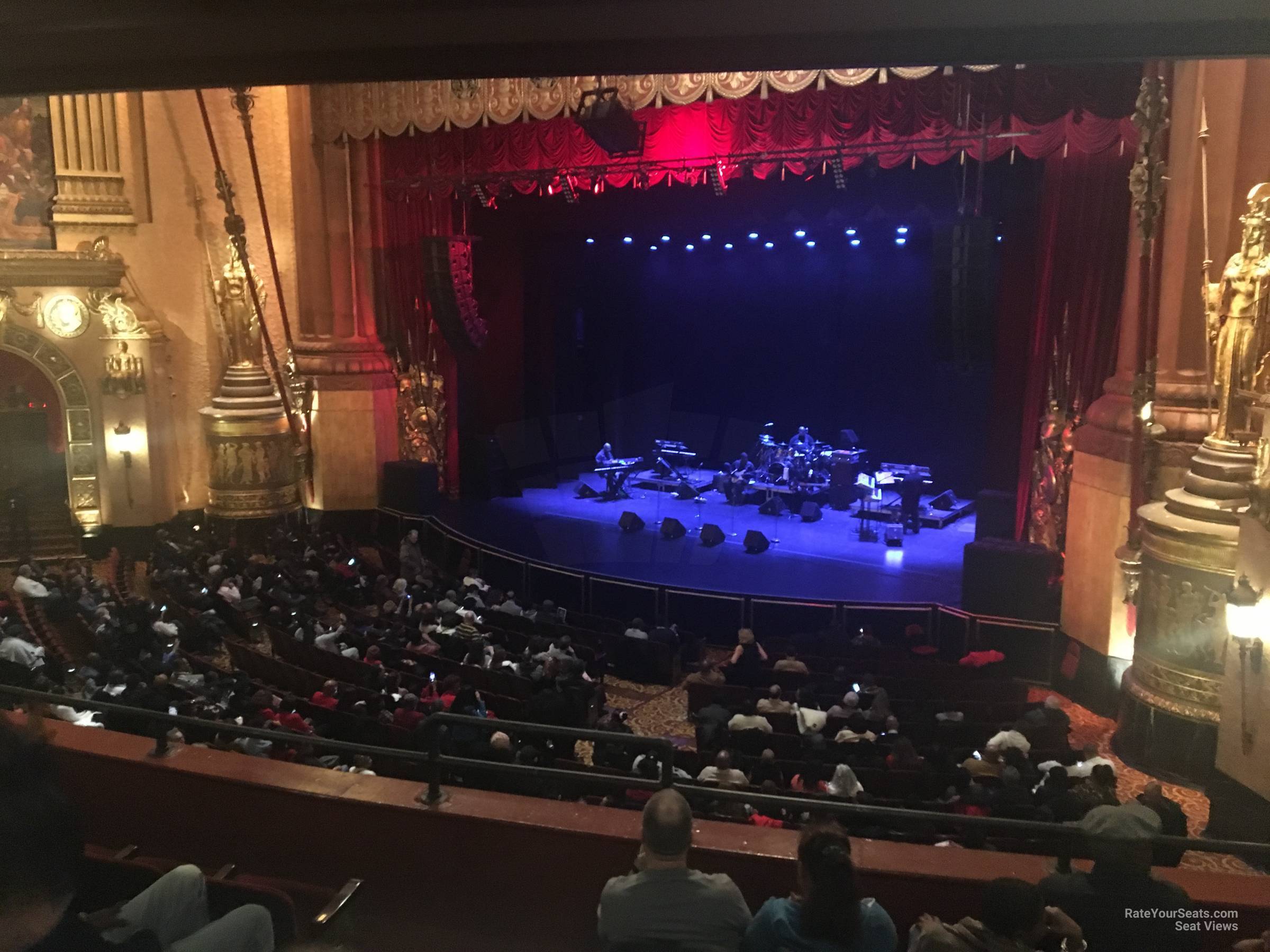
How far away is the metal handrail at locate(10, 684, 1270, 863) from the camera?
2.84 m

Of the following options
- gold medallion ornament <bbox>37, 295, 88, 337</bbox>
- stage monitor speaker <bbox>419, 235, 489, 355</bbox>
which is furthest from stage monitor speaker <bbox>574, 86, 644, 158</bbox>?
gold medallion ornament <bbox>37, 295, 88, 337</bbox>

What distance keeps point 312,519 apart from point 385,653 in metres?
7.42

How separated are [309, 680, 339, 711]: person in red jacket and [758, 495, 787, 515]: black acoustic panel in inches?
355

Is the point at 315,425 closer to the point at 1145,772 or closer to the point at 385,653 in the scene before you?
the point at 385,653

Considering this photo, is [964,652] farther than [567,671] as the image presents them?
Yes

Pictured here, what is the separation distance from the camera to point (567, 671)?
8.03 metres

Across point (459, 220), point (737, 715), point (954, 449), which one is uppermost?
point (459, 220)

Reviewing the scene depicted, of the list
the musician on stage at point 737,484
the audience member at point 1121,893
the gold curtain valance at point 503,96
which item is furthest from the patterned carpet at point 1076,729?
the musician on stage at point 737,484

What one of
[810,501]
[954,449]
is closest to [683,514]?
[810,501]

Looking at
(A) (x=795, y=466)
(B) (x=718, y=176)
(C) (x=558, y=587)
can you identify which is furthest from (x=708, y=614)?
(A) (x=795, y=466)

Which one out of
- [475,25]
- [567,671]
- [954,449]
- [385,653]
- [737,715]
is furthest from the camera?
[954,449]

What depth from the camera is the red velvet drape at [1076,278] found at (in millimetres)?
9852

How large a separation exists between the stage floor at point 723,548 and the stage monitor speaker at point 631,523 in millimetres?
122

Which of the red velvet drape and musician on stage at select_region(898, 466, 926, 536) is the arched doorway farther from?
the red velvet drape
